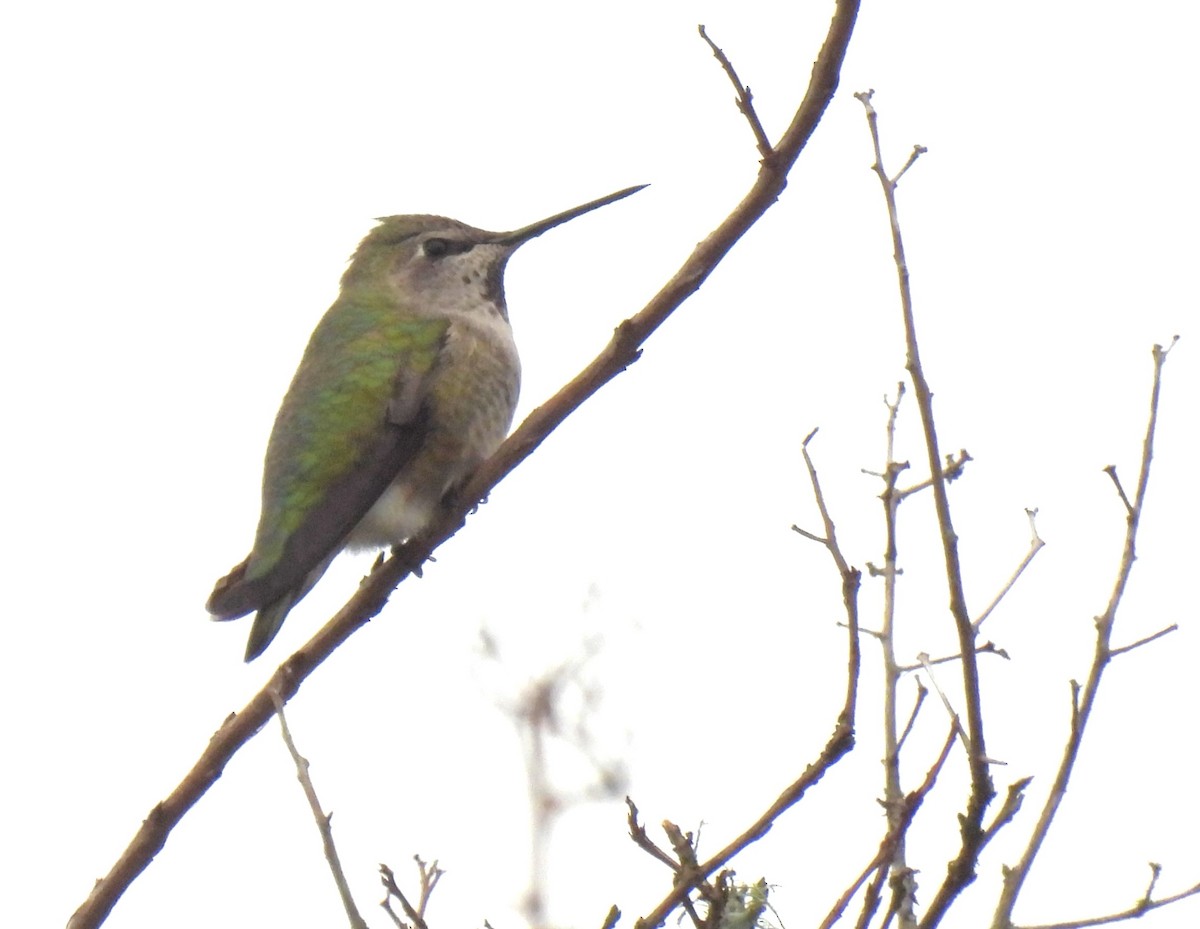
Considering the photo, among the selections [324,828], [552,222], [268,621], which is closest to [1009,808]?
[324,828]

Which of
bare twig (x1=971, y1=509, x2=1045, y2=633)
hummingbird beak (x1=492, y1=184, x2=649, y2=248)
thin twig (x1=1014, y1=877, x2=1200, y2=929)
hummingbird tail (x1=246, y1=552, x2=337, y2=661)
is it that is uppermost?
hummingbird beak (x1=492, y1=184, x2=649, y2=248)

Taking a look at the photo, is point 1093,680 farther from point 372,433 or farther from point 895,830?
point 372,433

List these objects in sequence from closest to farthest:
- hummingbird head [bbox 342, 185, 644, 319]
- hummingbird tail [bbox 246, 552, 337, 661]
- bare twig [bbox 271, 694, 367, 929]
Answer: bare twig [bbox 271, 694, 367, 929], hummingbird tail [bbox 246, 552, 337, 661], hummingbird head [bbox 342, 185, 644, 319]

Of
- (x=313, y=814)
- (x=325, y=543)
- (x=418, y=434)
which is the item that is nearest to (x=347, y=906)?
(x=313, y=814)

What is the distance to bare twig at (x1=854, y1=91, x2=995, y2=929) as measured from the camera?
2566mm

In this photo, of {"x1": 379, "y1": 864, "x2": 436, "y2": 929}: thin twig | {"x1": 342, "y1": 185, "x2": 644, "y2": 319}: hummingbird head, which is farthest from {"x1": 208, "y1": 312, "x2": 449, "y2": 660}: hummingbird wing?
{"x1": 379, "y1": 864, "x2": 436, "y2": 929}: thin twig

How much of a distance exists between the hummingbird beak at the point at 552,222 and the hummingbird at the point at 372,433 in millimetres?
12

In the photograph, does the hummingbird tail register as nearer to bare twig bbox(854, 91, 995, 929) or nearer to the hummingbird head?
the hummingbird head

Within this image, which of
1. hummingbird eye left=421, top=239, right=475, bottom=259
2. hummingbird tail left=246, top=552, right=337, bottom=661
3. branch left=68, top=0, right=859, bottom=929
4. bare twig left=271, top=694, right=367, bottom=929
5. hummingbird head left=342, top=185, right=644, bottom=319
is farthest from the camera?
hummingbird eye left=421, top=239, right=475, bottom=259

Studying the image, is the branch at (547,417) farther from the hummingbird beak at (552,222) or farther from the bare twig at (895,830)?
the hummingbird beak at (552,222)

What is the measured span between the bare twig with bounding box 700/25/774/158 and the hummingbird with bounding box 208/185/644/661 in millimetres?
2448

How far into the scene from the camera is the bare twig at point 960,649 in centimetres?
257

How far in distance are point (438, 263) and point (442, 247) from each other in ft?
0.33

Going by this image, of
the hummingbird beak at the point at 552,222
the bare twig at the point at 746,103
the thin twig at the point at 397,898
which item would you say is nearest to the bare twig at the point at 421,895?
the thin twig at the point at 397,898
